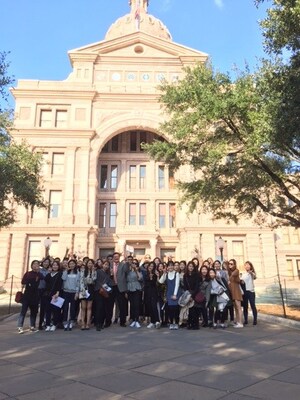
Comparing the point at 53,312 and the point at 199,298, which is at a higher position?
the point at 199,298

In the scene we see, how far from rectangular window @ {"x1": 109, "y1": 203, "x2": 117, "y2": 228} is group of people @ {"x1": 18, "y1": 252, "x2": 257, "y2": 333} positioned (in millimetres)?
Answer: 24654

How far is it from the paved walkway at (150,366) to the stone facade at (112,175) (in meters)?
23.4

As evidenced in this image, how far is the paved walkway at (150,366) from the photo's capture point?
4.15 metres

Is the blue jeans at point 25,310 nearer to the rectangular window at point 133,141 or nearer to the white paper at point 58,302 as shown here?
the white paper at point 58,302

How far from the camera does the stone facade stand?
31.9 meters

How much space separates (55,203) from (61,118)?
9.04 metres

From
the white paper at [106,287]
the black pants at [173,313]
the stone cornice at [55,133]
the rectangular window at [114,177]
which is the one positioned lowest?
the black pants at [173,313]

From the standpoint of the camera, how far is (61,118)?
118 ft

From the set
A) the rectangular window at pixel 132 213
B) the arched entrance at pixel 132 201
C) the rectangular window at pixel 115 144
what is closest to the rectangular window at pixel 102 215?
the arched entrance at pixel 132 201

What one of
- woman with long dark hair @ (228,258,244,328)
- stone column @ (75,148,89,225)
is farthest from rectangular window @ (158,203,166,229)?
woman with long dark hair @ (228,258,244,328)

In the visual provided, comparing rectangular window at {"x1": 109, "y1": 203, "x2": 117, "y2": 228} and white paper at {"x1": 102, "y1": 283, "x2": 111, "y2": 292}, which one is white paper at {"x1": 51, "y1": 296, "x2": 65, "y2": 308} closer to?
white paper at {"x1": 102, "y1": 283, "x2": 111, "y2": 292}

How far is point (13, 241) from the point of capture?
1235 inches

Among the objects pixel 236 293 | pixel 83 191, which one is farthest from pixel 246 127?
pixel 83 191

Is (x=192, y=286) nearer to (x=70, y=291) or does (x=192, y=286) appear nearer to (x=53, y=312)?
(x=70, y=291)
